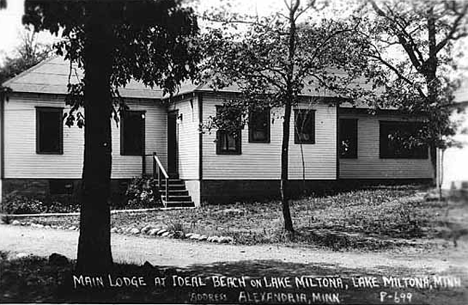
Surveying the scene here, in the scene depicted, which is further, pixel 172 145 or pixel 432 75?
pixel 172 145

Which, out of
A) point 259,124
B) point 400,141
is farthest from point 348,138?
point 400,141

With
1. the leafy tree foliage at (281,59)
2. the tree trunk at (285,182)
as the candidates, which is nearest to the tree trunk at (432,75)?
the leafy tree foliage at (281,59)

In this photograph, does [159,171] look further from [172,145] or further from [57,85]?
[57,85]

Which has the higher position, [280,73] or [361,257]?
[280,73]

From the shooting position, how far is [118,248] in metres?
10.2

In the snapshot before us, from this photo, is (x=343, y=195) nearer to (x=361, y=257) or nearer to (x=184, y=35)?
(x=361, y=257)

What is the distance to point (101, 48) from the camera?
8141 millimetres

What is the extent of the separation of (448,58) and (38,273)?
19.1 feet

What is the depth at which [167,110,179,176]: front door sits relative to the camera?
57.3ft

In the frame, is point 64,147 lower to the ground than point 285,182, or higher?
higher

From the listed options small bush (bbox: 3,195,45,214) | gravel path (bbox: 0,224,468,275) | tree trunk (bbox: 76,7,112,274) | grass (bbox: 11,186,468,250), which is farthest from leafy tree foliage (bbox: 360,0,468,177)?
small bush (bbox: 3,195,45,214)

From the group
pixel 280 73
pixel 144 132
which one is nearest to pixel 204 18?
pixel 280 73

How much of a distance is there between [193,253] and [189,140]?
24.1ft

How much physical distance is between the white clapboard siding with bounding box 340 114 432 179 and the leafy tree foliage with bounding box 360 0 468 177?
0.29 meters
